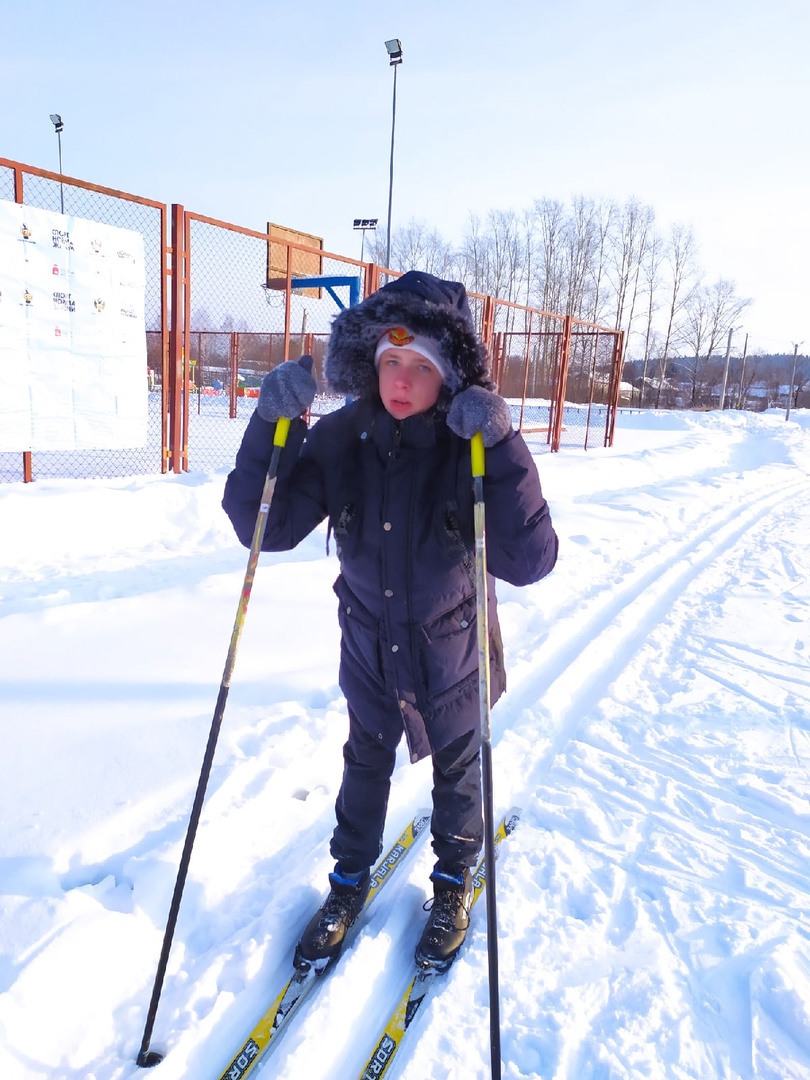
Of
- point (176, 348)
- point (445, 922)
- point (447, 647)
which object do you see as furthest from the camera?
point (176, 348)

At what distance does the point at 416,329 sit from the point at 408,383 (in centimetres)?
13

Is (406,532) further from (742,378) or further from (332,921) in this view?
(742,378)

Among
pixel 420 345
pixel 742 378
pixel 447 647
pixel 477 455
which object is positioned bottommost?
pixel 447 647

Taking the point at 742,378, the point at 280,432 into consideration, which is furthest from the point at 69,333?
the point at 742,378

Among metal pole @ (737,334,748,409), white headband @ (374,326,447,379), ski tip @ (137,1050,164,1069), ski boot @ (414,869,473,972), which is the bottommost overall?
ski tip @ (137,1050,164,1069)

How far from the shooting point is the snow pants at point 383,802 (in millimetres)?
1931

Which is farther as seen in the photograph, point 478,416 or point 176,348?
point 176,348

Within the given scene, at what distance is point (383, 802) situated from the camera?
6.66 ft

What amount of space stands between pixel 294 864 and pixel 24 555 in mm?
3842

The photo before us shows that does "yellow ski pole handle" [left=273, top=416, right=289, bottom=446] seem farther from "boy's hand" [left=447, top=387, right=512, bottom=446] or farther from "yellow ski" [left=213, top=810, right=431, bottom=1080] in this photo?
"yellow ski" [left=213, top=810, right=431, bottom=1080]

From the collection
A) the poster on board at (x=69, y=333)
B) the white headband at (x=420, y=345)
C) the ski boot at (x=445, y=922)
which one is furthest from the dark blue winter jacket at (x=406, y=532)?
the poster on board at (x=69, y=333)

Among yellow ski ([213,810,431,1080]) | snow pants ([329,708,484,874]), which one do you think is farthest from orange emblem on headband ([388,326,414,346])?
yellow ski ([213,810,431,1080])

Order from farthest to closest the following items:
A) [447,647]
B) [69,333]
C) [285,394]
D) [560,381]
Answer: [560,381]
[69,333]
[447,647]
[285,394]

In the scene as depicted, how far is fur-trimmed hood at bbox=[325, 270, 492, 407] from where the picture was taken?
5.54 ft
